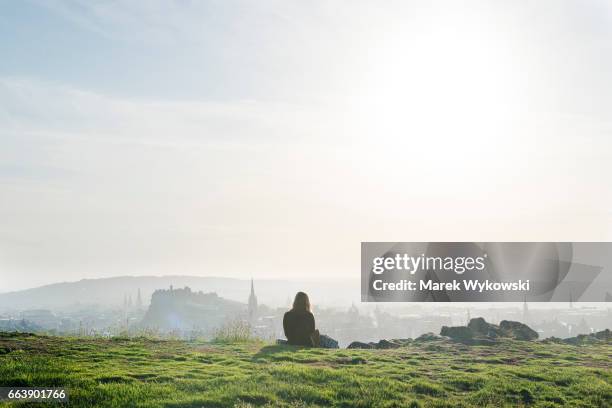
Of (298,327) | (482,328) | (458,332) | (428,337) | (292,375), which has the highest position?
(298,327)

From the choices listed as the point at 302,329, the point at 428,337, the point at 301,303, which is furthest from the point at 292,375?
the point at 428,337

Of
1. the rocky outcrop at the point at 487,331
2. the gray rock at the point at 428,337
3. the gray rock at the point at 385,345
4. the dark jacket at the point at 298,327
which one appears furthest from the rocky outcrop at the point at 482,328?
the dark jacket at the point at 298,327

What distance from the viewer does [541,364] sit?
1961cm

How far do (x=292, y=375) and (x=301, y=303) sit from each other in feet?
25.6

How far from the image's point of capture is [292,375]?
15.7m

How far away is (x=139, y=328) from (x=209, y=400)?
14.1m

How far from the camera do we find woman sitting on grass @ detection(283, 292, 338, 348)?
2289cm

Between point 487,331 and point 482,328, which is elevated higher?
point 482,328

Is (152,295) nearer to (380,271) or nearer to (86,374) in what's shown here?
A: (380,271)

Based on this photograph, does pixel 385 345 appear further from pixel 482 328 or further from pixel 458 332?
pixel 482 328

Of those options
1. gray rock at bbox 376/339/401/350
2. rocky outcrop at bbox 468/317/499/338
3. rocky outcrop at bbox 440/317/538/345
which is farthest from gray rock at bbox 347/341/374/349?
rocky outcrop at bbox 468/317/499/338

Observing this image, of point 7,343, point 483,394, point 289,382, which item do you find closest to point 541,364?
point 483,394

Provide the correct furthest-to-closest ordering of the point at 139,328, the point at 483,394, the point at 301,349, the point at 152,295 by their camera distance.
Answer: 1. the point at 152,295
2. the point at 139,328
3. the point at 301,349
4. the point at 483,394

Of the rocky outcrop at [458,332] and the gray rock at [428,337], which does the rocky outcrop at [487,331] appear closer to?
the rocky outcrop at [458,332]
